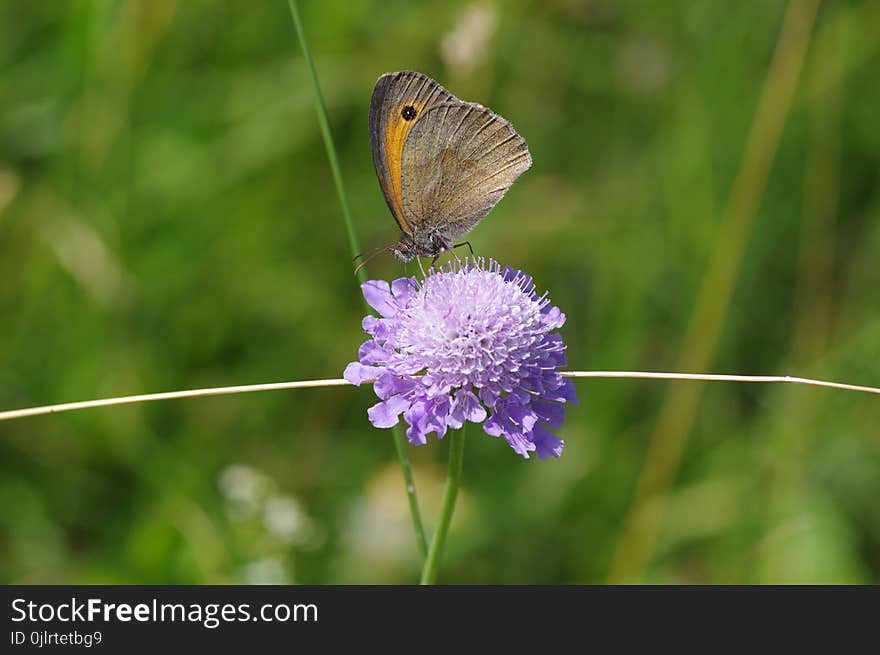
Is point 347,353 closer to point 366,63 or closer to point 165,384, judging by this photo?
point 165,384

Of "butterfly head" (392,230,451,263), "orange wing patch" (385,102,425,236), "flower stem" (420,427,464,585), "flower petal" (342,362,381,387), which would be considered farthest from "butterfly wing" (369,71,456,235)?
"flower stem" (420,427,464,585)

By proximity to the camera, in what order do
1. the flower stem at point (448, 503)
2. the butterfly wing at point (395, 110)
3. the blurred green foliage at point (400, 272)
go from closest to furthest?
1. the flower stem at point (448, 503)
2. the butterfly wing at point (395, 110)
3. the blurred green foliage at point (400, 272)

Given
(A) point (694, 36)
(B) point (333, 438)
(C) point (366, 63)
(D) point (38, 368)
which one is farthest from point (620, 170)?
(D) point (38, 368)

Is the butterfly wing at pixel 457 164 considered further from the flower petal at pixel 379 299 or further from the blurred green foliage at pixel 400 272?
the blurred green foliage at pixel 400 272

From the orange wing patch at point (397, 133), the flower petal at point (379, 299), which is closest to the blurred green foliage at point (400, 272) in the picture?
the flower petal at point (379, 299)

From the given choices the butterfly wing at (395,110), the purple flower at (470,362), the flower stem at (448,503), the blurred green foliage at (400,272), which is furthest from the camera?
the blurred green foliage at (400,272)

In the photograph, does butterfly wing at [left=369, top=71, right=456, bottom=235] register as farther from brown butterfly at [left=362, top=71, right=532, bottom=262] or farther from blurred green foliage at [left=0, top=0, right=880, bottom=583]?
blurred green foliage at [left=0, top=0, right=880, bottom=583]
